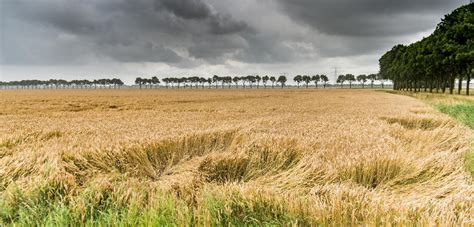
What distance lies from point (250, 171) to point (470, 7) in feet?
194

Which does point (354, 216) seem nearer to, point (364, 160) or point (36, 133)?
point (364, 160)

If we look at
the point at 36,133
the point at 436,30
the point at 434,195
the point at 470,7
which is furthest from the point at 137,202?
the point at 436,30

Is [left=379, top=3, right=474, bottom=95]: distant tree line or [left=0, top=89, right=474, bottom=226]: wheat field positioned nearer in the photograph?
[left=0, top=89, right=474, bottom=226]: wheat field

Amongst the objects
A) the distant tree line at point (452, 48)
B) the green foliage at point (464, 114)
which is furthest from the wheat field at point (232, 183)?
the distant tree line at point (452, 48)

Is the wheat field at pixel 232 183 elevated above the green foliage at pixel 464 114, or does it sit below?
above

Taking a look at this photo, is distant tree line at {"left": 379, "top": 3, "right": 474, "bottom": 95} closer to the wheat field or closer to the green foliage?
the green foliage

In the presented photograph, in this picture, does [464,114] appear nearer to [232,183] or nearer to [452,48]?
[232,183]

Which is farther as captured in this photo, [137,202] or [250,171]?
[250,171]

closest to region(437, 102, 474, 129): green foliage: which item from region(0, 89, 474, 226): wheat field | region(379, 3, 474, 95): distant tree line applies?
region(0, 89, 474, 226): wheat field

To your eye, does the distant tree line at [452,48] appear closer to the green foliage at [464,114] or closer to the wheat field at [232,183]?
the green foliage at [464,114]

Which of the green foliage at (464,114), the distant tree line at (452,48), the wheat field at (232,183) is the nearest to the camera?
the wheat field at (232,183)

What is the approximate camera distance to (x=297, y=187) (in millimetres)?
2635

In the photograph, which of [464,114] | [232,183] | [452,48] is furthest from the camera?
[452,48]

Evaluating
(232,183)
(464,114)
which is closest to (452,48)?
(464,114)
